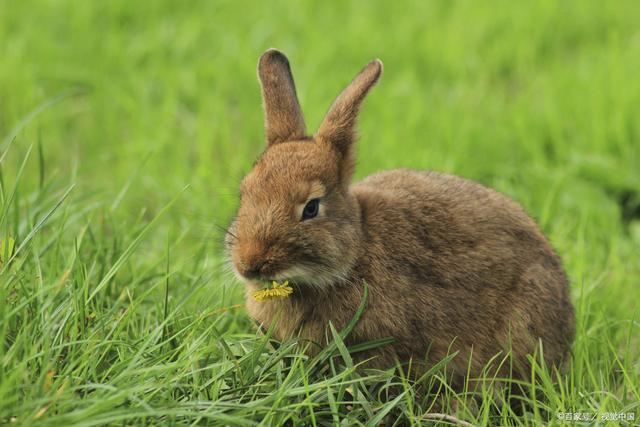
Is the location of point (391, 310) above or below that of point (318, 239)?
below

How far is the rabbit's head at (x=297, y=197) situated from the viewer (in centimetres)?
390

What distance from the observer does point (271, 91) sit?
14.7 feet

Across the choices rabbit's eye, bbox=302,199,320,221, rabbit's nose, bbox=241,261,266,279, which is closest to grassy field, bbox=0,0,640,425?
rabbit's nose, bbox=241,261,266,279

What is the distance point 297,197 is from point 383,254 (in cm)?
49

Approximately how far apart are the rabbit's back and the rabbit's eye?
31 cm

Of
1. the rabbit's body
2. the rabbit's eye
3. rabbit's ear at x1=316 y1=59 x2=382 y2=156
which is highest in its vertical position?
rabbit's ear at x1=316 y1=59 x2=382 y2=156

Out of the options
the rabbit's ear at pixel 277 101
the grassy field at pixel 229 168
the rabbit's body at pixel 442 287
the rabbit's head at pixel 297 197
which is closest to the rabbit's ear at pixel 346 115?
the rabbit's head at pixel 297 197

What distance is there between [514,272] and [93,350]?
1889 mm

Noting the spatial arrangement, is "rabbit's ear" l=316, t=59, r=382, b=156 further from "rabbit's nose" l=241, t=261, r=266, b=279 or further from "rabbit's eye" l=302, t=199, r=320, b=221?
"rabbit's nose" l=241, t=261, r=266, b=279

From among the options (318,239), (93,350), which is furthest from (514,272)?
(93,350)

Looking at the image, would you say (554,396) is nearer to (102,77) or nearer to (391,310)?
(391,310)

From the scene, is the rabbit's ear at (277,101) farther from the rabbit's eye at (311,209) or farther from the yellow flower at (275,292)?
the yellow flower at (275,292)

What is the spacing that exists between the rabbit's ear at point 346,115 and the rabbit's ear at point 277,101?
0.18 meters

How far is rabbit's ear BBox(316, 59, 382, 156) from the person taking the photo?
14.1ft
